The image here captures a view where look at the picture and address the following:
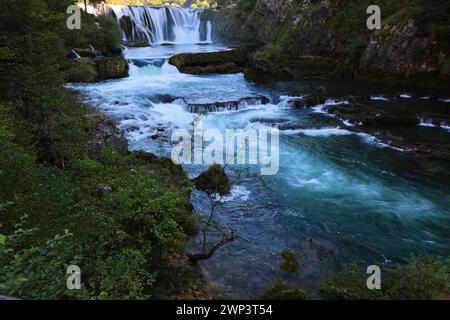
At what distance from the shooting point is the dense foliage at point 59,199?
5.05 metres

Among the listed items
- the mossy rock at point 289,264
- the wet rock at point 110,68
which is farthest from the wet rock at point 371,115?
the wet rock at point 110,68

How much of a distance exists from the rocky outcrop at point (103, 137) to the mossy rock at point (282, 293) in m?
6.70

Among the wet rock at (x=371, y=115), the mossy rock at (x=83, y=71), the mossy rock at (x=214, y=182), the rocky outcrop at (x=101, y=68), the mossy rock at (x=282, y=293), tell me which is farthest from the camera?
the rocky outcrop at (x=101, y=68)

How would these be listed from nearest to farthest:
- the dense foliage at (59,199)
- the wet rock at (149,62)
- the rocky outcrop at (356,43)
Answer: the dense foliage at (59,199)
the rocky outcrop at (356,43)
the wet rock at (149,62)

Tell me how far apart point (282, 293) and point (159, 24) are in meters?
50.8

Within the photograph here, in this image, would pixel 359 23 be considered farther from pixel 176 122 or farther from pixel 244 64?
pixel 176 122

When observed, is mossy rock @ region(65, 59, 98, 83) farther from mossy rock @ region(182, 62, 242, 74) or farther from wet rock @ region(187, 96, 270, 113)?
mossy rock @ region(182, 62, 242, 74)

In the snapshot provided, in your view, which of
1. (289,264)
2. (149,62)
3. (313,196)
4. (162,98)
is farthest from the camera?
(149,62)

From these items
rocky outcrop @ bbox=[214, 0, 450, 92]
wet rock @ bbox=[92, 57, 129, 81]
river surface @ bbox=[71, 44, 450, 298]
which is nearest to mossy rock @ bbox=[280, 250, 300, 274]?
river surface @ bbox=[71, 44, 450, 298]

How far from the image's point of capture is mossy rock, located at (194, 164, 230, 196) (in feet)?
37.4

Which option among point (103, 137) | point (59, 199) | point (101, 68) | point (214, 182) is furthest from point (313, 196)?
point (101, 68)

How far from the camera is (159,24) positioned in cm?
5094

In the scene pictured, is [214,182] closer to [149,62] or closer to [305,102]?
[305,102]

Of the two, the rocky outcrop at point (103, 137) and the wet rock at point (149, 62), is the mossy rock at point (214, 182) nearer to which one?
the rocky outcrop at point (103, 137)
